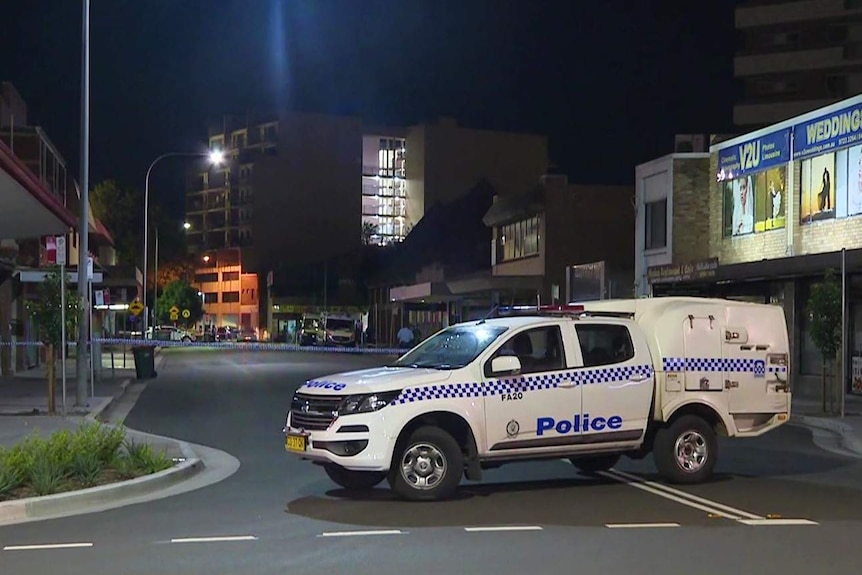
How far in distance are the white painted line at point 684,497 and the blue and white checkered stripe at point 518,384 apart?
129 centimetres

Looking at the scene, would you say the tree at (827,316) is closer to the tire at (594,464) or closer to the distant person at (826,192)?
the distant person at (826,192)

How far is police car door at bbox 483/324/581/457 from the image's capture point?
1097 cm

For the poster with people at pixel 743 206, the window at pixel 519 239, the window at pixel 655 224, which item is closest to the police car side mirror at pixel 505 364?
the poster with people at pixel 743 206

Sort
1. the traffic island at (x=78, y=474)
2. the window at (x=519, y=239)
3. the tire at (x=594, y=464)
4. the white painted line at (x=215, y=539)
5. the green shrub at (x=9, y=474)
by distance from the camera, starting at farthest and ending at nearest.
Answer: the window at (x=519, y=239) < the tire at (x=594, y=464) < the green shrub at (x=9, y=474) < the traffic island at (x=78, y=474) < the white painted line at (x=215, y=539)

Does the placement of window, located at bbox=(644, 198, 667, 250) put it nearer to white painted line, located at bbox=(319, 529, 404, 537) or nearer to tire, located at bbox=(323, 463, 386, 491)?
tire, located at bbox=(323, 463, 386, 491)

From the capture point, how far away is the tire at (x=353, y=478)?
11414 millimetres

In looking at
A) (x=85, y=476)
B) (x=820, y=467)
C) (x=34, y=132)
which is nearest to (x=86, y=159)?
(x=85, y=476)

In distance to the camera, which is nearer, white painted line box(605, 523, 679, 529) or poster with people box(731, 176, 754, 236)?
white painted line box(605, 523, 679, 529)

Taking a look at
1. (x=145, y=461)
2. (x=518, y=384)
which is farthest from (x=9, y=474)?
(x=518, y=384)

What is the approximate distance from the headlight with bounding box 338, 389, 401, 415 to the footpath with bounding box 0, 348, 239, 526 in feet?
8.05

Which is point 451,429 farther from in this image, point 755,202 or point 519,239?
point 519,239

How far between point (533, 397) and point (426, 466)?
137 centimetres

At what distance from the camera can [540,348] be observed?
454 inches

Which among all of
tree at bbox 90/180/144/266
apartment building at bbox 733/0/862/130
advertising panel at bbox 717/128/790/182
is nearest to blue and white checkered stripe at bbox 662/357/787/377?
advertising panel at bbox 717/128/790/182
